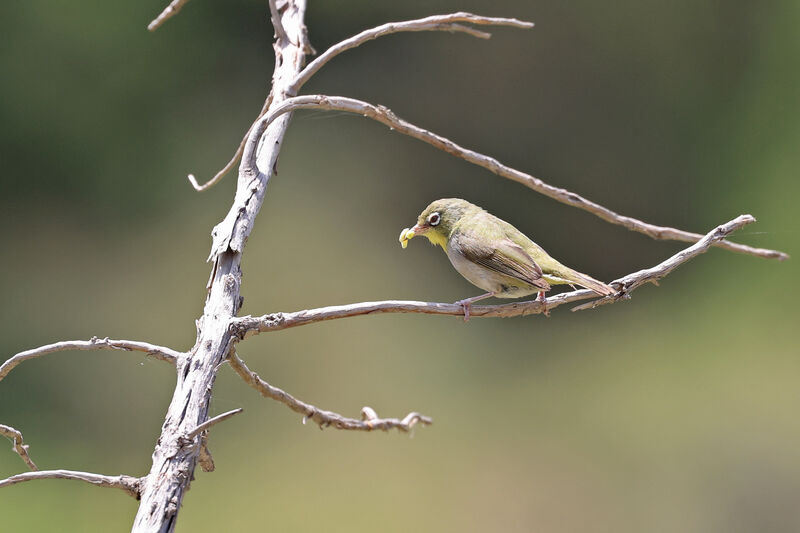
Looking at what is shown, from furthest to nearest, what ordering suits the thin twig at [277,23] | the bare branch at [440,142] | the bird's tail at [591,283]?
1. the thin twig at [277,23]
2. the bird's tail at [591,283]
3. the bare branch at [440,142]

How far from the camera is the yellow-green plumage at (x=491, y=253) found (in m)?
1.67

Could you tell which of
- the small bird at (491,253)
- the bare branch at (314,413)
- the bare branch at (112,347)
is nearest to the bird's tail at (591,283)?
the small bird at (491,253)

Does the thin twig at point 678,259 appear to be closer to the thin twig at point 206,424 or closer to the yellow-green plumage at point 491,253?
the yellow-green plumage at point 491,253

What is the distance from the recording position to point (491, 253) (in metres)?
1.72

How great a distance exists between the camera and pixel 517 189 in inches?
175

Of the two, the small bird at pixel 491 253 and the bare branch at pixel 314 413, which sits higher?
the small bird at pixel 491 253

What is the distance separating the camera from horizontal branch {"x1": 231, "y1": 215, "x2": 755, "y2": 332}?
3.85 ft

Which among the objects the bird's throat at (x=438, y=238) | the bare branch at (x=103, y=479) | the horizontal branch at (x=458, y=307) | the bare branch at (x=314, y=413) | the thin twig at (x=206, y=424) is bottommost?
the bare branch at (x=103, y=479)

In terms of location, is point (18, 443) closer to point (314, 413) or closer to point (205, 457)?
point (205, 457)

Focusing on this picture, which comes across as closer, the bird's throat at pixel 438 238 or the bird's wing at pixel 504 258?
the bird's wing at pixel 504 258

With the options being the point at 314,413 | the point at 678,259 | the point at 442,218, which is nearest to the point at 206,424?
the point at 314,413

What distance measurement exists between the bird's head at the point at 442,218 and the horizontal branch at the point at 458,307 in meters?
0.53

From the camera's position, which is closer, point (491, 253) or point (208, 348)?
point (208, 348)

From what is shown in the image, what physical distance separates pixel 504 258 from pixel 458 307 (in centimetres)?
37
